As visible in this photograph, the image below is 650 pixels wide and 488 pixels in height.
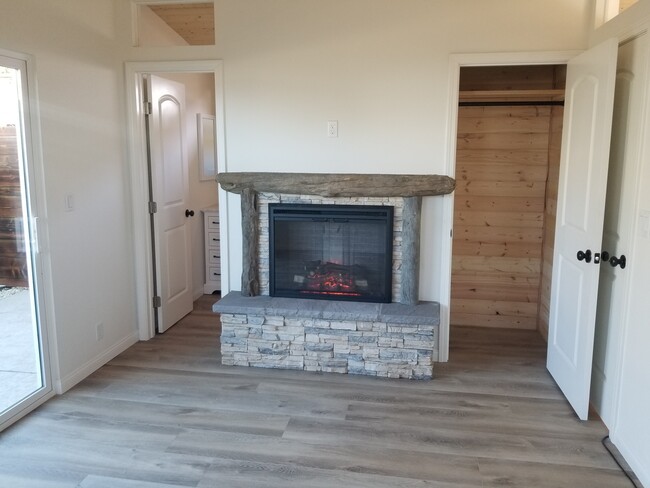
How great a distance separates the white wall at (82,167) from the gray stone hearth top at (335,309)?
87 centimetres

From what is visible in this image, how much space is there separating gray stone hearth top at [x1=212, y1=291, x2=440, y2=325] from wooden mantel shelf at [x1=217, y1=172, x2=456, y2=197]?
76 centimetres

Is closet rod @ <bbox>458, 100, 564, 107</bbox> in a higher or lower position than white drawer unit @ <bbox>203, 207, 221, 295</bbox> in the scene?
higher

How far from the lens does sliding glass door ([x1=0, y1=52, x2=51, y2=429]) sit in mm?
2918

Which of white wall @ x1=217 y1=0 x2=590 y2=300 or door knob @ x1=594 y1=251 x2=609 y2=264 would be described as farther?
white wall @ x1=217 y1=0 x2=590 y2=300

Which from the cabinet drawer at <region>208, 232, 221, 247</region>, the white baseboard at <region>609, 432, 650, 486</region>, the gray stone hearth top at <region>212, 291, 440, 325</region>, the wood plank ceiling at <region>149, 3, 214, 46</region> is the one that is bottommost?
the white baseboard at <region>609, 432, 650, 486</region>

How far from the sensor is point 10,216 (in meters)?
2.97

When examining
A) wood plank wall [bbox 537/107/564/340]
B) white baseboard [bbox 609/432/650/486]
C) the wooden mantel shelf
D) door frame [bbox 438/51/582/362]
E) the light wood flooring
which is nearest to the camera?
white baseboard [bbox 609/432/650/486]

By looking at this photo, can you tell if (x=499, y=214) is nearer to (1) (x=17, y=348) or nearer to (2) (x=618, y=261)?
(2) (x=618, y=261)

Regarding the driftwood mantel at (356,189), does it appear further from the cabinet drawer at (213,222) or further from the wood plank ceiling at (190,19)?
the cabinet drawer at (213,222)

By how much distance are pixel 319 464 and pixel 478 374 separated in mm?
1510

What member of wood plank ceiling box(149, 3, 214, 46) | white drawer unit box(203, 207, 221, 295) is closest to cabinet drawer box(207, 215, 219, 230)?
white drawer unit box(203, 207, 221, 295)

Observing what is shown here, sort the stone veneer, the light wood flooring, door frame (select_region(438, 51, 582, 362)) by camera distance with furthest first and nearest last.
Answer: the stone veneer
door frame (select_region(438, 51, 582, 362))
the light wood flooring

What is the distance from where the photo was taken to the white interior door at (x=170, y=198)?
13.8 feet

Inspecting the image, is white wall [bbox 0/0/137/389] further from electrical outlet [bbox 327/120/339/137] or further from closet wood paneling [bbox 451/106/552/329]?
closet wood paneling [bbox 451/106/552/329]
